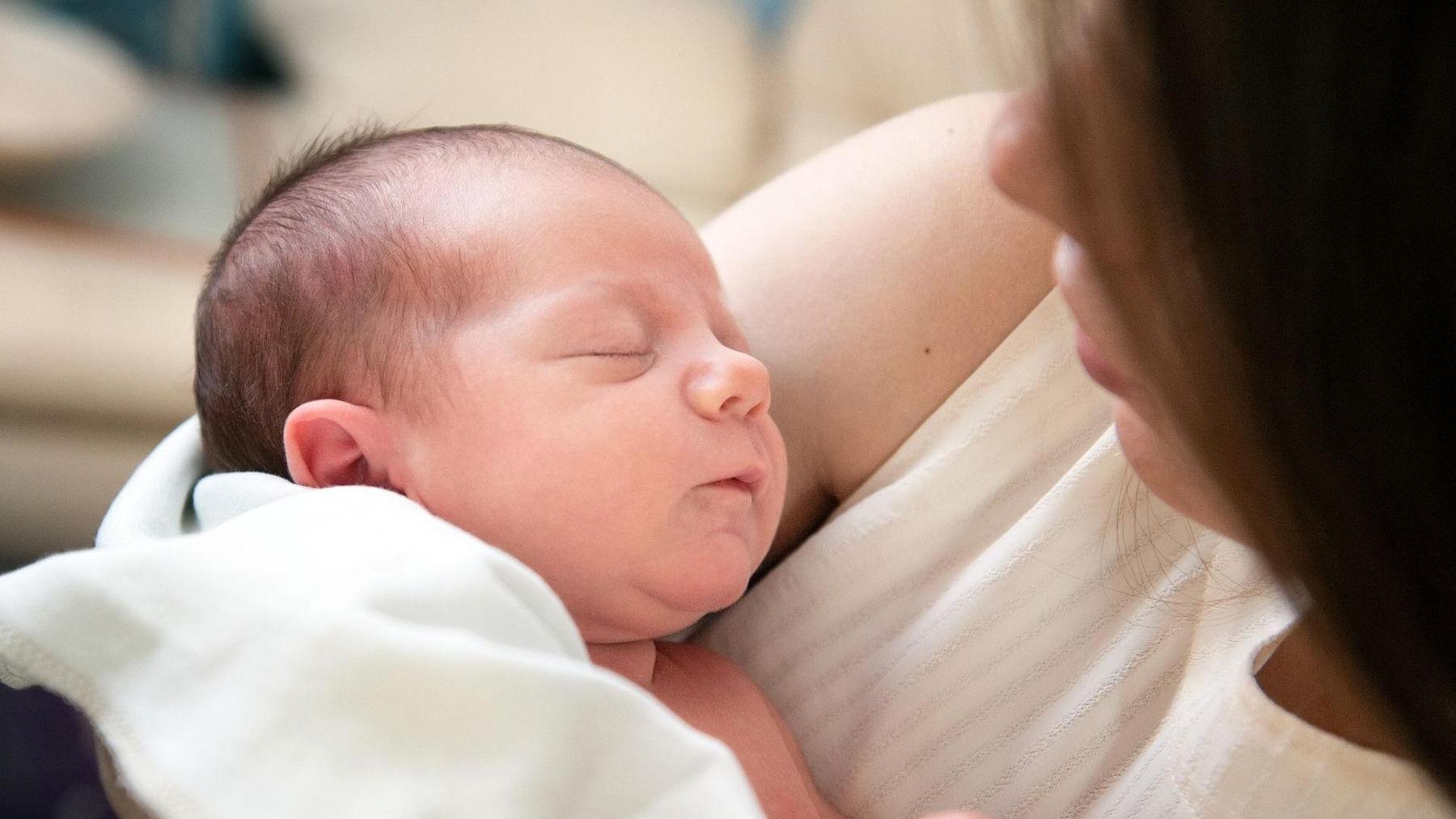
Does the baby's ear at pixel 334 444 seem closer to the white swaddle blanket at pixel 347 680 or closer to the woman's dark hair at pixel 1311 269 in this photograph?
the white swaddle blanket at pixel 347 680

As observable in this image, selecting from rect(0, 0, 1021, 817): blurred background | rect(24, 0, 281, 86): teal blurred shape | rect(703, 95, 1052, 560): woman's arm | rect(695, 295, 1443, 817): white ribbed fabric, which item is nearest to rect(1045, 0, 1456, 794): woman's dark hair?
rect(695, 295, 1443, 817): white ribbed fabric

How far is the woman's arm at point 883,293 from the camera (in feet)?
2.68

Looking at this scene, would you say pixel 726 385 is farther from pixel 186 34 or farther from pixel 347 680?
pixel 186 34

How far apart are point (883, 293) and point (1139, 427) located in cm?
27

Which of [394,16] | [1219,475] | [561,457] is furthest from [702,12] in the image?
[1219,475]

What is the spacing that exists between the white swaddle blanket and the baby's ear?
0.10 meters

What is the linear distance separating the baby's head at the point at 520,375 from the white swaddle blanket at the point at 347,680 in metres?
0.10

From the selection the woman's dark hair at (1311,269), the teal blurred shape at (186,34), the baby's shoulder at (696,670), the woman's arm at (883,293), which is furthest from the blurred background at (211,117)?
the woman's dark hair at (1311,269)

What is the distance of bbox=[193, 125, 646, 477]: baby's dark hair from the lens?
2.36 feet

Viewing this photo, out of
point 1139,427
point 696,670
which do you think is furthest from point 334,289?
point 1139,427

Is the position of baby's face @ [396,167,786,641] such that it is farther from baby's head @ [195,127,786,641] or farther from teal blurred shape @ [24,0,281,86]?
teal blurred shape @ [24,0,281,86]

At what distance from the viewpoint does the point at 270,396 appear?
0.76 m

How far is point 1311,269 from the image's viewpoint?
40 centimetres

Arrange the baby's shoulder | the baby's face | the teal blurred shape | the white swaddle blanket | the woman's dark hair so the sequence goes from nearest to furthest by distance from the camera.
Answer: the woman's dark hair → the white swaddle blanket → the baby's face → the baby's shoulder → the teal blurred shape
